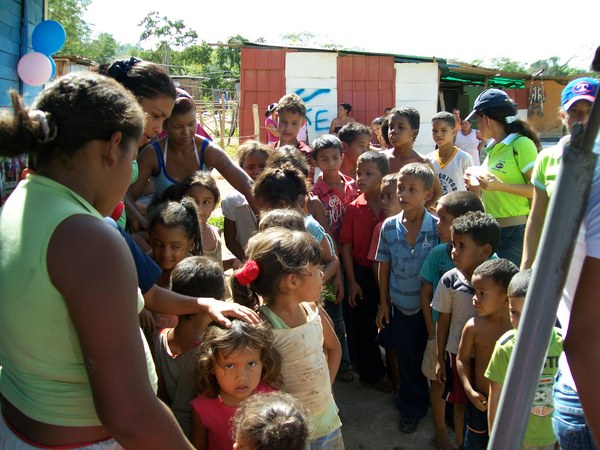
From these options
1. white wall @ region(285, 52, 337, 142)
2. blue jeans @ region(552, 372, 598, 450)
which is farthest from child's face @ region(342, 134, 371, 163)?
white wall @ region(285, 52, 337, 142)

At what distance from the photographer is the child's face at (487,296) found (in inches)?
110

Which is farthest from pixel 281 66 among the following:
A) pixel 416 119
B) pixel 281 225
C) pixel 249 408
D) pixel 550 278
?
pixel 550 278

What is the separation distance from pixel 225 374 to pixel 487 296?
1387 mm

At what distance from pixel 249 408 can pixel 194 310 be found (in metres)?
0.40

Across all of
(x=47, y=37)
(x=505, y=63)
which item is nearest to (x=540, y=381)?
(x=47, y=37)

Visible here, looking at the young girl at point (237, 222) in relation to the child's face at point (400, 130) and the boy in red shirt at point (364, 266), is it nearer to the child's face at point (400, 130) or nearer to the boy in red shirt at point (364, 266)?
the boy in red shirt at point (364, 266)

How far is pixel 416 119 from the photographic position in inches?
185

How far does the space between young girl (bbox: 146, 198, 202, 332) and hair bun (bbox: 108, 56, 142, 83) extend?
2.32 feet

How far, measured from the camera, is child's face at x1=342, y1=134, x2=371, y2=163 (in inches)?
200

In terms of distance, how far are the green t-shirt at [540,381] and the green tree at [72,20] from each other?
39.8 metres

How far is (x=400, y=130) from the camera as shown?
4664 mm

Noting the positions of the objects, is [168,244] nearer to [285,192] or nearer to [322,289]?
[285,192]

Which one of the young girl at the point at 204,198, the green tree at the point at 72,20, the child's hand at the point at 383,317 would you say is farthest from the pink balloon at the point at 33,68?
the green tree at the point at 72,20

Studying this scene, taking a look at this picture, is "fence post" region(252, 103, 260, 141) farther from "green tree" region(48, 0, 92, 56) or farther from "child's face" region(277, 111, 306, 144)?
"green tree" region(48, 0, 92, 56)
